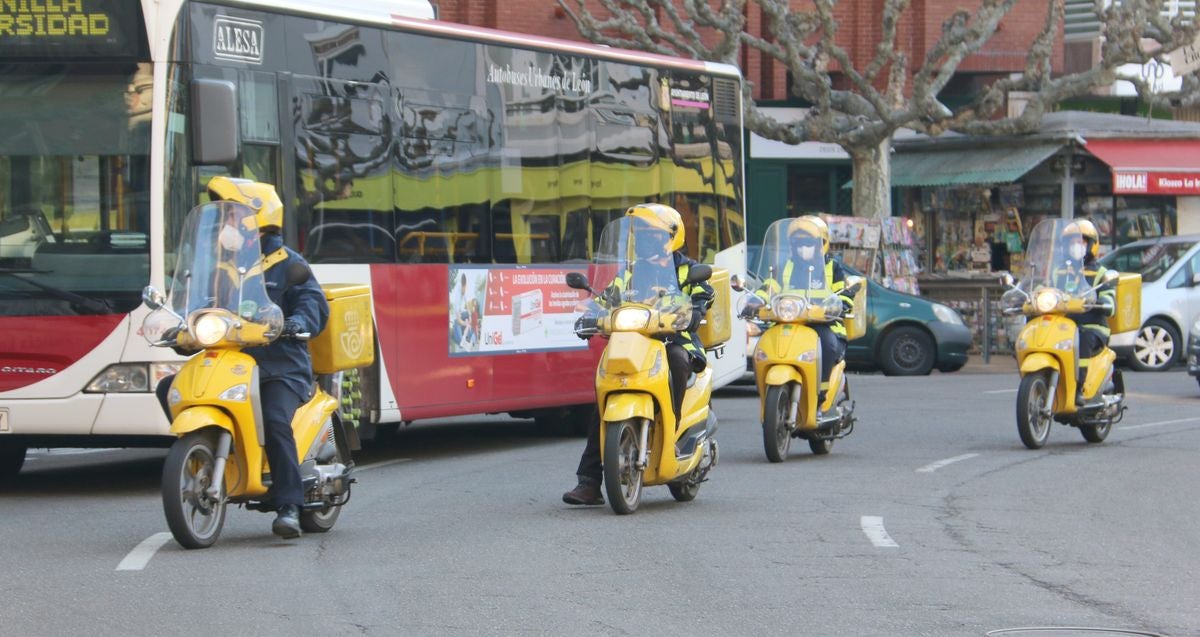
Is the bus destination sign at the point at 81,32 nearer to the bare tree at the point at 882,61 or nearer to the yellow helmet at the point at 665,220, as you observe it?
the yellow helmet at the point at 665,220

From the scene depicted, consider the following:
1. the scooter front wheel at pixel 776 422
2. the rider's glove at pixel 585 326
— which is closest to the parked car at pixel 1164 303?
the scooter front wheel at pixel 776 422

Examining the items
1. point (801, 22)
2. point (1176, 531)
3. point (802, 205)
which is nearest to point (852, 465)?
point (1176, 531)

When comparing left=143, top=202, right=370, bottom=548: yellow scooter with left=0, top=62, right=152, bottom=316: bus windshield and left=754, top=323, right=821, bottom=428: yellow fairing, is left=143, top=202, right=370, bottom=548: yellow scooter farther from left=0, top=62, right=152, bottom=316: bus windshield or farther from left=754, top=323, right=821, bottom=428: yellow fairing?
left=754, top=323, right=821, bottom=428: yellow fairing

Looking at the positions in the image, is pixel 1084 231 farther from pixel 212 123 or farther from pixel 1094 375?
pixel 212 123

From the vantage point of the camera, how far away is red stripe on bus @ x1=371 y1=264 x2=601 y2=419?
1332cm

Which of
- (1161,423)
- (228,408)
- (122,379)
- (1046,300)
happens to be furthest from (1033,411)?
(228,408)

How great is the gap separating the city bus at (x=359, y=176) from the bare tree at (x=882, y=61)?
36.0 feet

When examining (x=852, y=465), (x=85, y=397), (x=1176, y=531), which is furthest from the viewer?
(x=852, y=465)

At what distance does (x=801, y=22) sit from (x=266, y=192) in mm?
20802

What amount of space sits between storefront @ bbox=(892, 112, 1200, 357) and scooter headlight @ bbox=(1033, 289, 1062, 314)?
13847mm

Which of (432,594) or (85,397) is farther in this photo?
(85,397)

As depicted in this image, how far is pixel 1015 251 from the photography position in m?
32.2

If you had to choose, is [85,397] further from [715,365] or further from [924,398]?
[924,398]

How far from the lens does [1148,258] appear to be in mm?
25688
